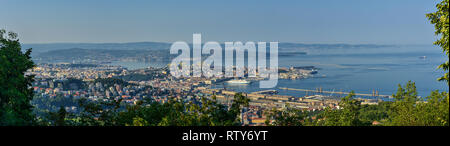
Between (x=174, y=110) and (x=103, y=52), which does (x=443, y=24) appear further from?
(x=103, y=52)

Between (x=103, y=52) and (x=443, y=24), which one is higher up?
(x=443, y=24)

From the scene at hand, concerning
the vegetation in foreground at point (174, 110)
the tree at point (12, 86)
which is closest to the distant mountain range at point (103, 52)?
the tree at point (12, 86)

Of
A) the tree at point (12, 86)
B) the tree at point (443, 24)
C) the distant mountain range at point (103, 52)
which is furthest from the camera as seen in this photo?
the distant mountain range at point (103, 52)

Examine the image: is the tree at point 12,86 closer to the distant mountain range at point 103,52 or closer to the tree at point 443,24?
the tree at point 443,24

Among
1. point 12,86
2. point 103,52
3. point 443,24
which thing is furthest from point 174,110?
point 103,52

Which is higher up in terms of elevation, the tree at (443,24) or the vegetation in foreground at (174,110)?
the tree at (443,24)

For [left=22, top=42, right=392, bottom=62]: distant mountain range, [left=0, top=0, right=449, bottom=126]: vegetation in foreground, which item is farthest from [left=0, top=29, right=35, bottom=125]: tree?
[left=22, top=42, right=392, bottom=62]: distant mountain range

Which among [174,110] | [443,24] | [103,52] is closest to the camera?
[443,24]
